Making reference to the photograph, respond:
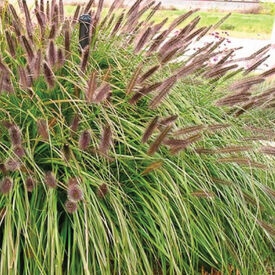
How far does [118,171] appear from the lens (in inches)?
69.8

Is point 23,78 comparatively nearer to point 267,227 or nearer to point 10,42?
point 10,42

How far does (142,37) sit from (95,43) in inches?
18.7

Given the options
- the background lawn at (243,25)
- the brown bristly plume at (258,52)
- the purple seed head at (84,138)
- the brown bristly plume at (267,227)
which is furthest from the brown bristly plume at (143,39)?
the background lawn at (243,25)

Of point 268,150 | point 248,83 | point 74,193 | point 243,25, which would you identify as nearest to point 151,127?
point 74,193

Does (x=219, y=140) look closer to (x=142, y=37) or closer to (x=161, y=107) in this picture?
(x=161, y=107)

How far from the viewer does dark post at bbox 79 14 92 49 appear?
2279 millimetres

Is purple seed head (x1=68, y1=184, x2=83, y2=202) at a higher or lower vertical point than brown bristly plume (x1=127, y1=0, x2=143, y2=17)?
lower

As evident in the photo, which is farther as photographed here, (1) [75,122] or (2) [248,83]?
(2) [248,83]

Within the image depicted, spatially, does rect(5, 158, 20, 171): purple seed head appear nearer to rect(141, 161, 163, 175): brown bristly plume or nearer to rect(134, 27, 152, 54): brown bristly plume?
rect(141, 161, 163, 175): brown bristly plume

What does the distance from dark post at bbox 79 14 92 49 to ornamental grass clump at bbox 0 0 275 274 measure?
55mm

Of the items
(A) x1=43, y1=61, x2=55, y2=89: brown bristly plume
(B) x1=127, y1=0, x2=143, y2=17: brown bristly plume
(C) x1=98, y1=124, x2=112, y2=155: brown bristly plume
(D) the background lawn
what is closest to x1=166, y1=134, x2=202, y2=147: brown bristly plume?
(C) x1=98, y1=124, x2=112, y2=155: brown bristly plume

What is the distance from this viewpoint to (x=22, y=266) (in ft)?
6.20

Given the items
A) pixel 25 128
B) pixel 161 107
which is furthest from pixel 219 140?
pixel 25 128

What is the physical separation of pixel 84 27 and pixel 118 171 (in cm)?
91
